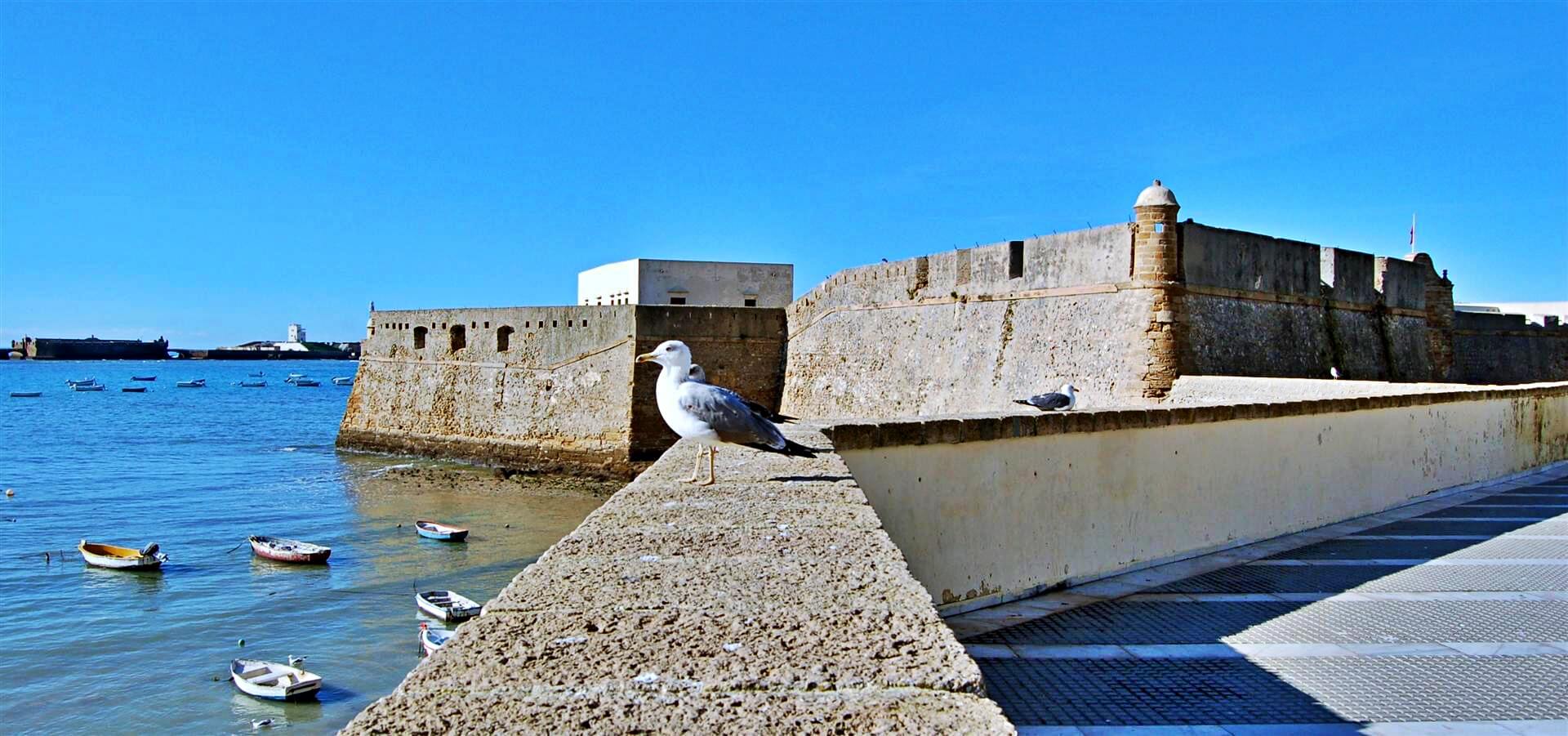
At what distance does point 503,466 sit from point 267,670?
51.5 ft

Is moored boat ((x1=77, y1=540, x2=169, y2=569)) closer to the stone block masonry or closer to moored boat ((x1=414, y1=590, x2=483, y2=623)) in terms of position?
moored boat ((x1=414, y1=590, x2=483, y2=623))

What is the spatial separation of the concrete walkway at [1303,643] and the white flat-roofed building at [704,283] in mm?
27961

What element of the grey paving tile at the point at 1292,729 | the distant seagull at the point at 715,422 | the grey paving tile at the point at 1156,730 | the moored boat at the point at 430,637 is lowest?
the moored boat at the point at 430,637

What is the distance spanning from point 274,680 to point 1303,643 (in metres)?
9.32

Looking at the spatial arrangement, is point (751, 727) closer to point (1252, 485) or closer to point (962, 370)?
point (1252, 485)

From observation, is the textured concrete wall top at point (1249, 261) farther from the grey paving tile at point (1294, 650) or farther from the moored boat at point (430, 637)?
the moored boat at point (430, 637)

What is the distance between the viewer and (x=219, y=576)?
15289mm

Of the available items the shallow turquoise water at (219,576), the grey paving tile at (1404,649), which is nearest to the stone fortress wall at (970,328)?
the grey paving tile at (1404,649)

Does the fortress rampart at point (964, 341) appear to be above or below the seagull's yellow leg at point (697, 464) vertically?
above

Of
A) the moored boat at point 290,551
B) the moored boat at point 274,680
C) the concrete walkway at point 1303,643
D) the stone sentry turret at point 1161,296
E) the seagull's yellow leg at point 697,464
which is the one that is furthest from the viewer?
the moored boat at point 290,551

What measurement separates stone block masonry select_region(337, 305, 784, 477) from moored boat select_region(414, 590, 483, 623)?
10.2 meters

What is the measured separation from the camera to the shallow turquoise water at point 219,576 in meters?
10.2

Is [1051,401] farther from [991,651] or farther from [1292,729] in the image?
[1292,729]

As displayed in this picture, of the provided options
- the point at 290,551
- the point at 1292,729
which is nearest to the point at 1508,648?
the point at 1292,729
